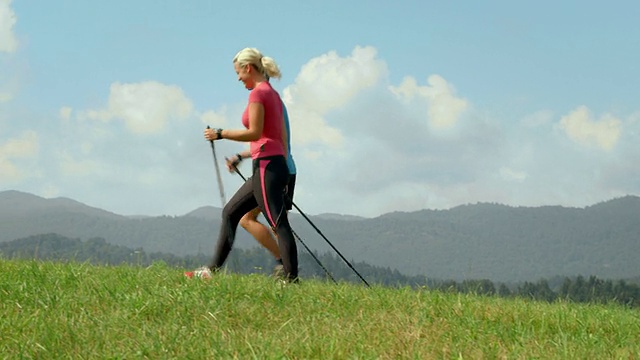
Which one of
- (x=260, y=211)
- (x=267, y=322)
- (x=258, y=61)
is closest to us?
(x=267, y=322)

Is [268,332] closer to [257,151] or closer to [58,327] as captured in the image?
[58,327]

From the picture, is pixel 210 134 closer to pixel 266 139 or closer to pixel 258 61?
pixel 266 139

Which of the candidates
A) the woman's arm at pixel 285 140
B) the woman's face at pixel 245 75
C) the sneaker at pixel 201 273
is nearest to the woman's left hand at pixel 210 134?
the woman's face at pixel 245 75

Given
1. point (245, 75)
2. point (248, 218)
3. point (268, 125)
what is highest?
point (245, 75)

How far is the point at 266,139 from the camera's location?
8.94 meters

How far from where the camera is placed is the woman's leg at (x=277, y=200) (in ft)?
29.2

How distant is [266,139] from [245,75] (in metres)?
0.83

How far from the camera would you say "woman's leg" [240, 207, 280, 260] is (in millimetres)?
9438

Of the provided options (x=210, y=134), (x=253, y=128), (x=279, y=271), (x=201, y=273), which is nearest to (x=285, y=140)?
(x=253, y=128)

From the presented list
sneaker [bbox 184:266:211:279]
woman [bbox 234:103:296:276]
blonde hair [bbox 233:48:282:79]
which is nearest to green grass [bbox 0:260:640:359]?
sneaker [bbox 184:266:211:279]

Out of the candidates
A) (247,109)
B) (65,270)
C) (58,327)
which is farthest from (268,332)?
(65,270)

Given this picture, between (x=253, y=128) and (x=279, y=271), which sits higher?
(x=253, y=128)

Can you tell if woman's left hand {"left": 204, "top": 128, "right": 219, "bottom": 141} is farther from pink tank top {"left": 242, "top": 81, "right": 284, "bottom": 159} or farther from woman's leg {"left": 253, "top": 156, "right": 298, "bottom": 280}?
woman's leg {"left": 253, "top": 156, "right": 298, "bottom": 280}

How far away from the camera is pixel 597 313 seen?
866 centimetres
